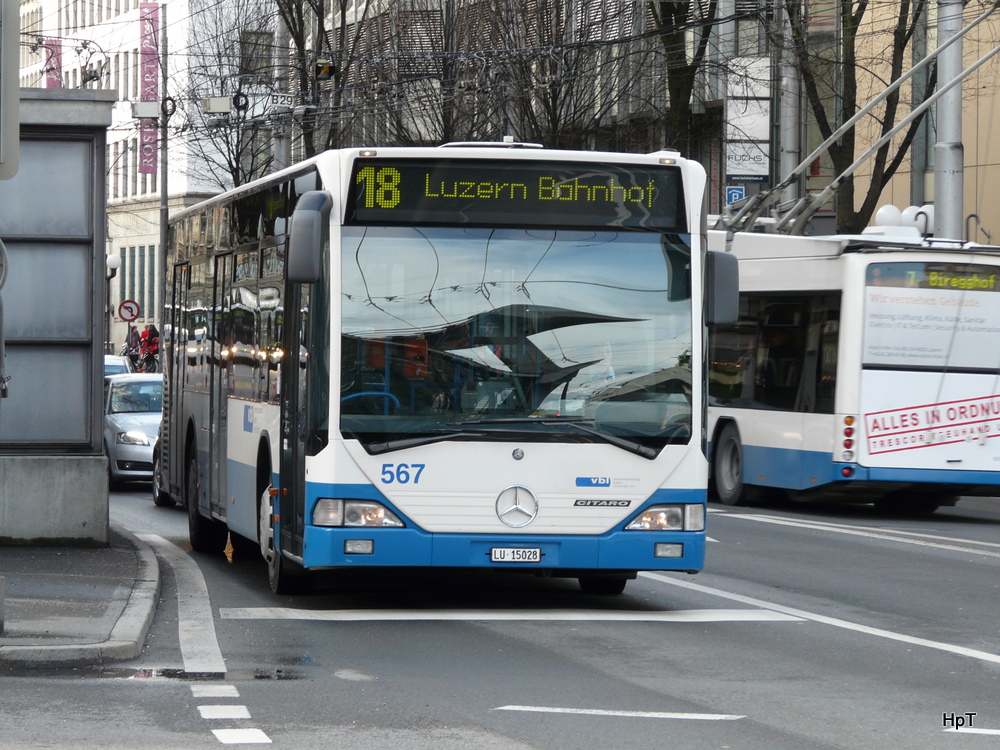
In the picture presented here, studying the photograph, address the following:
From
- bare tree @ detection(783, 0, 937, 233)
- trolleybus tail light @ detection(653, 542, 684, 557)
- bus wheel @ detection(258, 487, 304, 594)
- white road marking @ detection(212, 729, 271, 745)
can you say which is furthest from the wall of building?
bare tree @ detection(783, 0, 937, 233)

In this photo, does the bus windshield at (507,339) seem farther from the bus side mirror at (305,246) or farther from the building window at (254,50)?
the building window at (254,50)

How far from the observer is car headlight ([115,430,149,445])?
80.9 ft

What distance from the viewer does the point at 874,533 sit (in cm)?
1848

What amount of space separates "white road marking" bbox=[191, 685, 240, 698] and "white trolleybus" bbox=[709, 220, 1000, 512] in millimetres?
12214

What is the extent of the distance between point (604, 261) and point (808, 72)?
20480 mm

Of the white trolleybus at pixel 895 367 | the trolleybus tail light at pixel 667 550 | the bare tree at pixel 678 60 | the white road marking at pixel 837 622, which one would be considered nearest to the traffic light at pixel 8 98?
the trolleybus tail light at pixel 667 550

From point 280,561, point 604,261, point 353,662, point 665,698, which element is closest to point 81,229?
point 280,561

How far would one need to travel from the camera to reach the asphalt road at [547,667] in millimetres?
7609

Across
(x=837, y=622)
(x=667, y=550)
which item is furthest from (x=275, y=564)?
(x=837, y=622)

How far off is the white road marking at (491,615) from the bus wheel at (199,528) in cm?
418

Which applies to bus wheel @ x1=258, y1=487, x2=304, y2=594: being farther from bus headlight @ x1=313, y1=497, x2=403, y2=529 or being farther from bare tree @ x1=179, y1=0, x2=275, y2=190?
bare tree @ x1=179, y1=0, x2=275, y2=190

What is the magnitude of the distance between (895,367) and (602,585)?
7.90m

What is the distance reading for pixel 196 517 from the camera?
15.9 meters

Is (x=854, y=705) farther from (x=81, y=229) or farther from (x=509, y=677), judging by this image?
(x=81, y=229)
